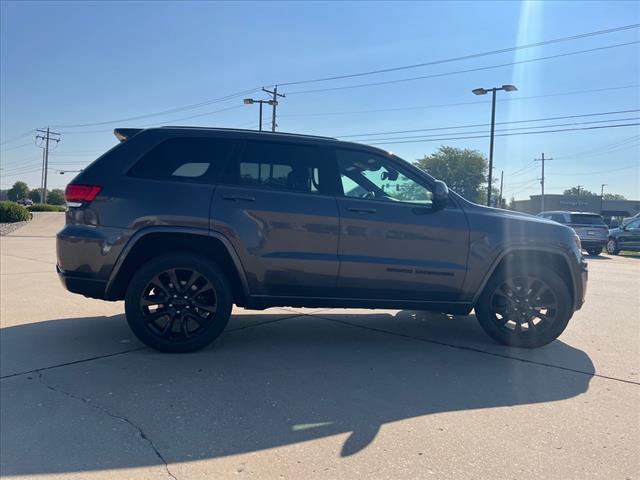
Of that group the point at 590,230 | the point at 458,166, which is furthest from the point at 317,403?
the point at 458,166

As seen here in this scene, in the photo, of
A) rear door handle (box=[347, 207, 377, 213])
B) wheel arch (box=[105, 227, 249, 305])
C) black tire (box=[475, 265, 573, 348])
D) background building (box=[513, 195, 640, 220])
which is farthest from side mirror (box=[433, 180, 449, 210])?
background building (box=[513, 195, 640, 220])

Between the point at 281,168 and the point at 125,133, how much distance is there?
1537mm

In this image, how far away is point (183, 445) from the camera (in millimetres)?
2840

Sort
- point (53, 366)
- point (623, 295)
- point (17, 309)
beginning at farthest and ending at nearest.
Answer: point (623, 295), point (17, 309), point (53, 366)

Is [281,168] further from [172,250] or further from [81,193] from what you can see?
[81,193]

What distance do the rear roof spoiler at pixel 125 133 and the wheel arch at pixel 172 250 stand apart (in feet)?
3.29

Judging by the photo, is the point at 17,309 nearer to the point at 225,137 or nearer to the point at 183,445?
the point at 225,137

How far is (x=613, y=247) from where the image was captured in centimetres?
2152

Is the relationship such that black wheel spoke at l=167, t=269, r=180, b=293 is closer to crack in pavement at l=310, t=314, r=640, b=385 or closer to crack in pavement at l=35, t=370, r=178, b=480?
crack in pavement at l=35, t=370, r=178, b=480

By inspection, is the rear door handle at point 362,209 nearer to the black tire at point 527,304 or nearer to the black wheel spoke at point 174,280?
the black tire at point 527,304

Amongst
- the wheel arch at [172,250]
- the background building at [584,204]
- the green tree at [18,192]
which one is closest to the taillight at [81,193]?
the wheel arch at [172,250]

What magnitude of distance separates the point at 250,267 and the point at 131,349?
1414 millimetres

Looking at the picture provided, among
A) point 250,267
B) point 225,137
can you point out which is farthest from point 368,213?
point 225,137

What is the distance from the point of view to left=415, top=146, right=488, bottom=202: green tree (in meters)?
52.5
